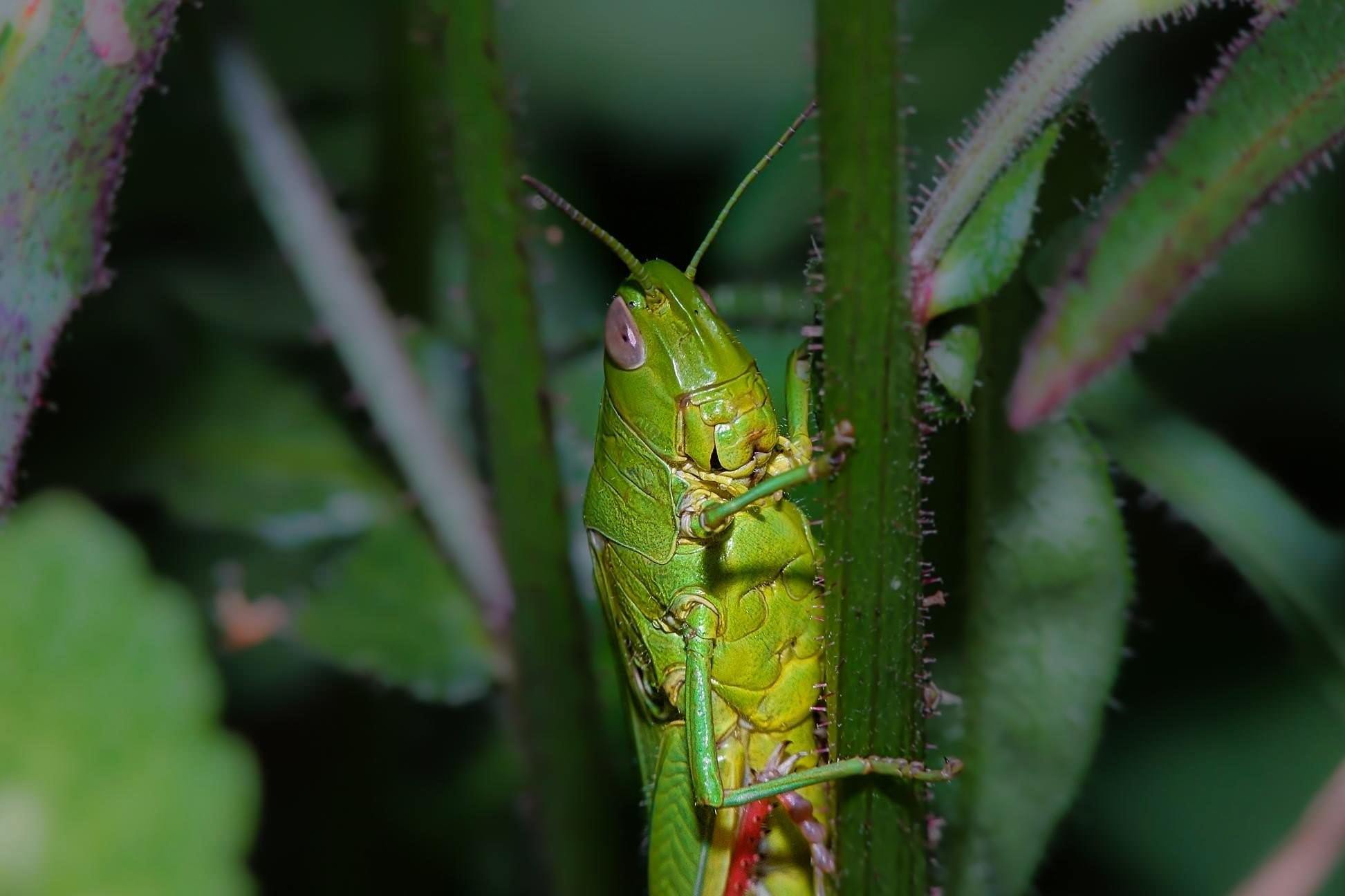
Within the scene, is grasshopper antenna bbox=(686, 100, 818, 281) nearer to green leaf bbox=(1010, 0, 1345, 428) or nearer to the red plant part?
green leaf bbox=(1010, 0, 1345, 428)

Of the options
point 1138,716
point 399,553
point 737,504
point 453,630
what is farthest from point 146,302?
point 1138,716

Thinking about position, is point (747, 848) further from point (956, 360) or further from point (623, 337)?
point (956, 360)

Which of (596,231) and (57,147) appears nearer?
(57,147)

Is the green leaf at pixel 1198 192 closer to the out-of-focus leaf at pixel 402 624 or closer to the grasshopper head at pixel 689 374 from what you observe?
the grasshopper head at pixel 689 374


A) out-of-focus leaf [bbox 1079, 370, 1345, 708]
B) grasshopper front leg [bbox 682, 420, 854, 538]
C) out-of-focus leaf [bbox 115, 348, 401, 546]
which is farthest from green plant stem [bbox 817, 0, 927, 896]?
out-of-focus leaf [bbox 115, 348, 401, 546]

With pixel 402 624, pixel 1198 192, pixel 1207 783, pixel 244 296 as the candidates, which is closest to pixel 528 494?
pixel 402 624

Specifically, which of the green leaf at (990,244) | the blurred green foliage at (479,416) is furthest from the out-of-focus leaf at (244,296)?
the green leaf at (990,244)
